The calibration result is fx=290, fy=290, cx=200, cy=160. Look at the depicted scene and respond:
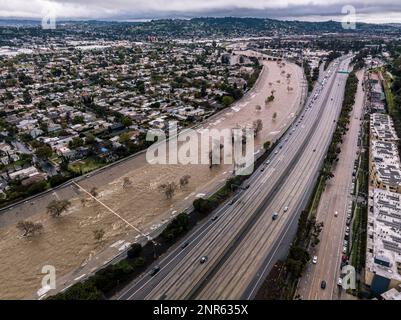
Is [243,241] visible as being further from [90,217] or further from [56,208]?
Answer: [56,208]

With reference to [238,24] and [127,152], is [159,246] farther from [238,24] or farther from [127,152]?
[238,24]

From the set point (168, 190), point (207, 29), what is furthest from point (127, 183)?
point (207, 29)

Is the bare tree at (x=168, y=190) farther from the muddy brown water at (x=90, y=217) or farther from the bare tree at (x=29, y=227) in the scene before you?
the bare tree at (x=29, y=227)

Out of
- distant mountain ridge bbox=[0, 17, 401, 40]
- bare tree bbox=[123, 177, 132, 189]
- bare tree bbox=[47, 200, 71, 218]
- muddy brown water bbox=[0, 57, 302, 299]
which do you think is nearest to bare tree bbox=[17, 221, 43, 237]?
muddy brown water bbox=[0, 57, 302, 299]

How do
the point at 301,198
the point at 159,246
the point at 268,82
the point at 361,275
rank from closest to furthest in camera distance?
the point at 361,275, the point at 159,246, the point at 301,198, the point at 268,82

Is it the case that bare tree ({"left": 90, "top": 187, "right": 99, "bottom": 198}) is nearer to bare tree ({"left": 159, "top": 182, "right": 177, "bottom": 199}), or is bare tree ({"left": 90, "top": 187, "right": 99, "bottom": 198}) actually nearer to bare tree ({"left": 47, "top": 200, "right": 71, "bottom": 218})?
bare tree ({"left": 47, "top": 200, "right": 71, "bottom": 218})

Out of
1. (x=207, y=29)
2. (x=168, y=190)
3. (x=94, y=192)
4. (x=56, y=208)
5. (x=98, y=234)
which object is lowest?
(x=98, y=234)
